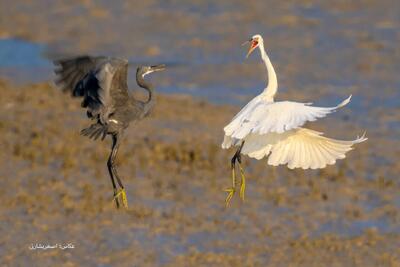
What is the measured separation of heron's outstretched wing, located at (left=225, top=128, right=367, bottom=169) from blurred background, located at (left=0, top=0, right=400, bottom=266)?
2227mm

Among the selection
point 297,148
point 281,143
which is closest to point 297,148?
point 297,148

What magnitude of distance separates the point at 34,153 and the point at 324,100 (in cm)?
504

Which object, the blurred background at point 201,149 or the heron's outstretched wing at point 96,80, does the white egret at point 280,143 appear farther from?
the blurred background at point 201,149

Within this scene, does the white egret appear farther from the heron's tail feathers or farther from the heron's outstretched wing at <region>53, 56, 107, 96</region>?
the heron's outstretched wing at <region>53, 56, 107, 96</region>

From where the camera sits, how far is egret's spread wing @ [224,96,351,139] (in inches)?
377

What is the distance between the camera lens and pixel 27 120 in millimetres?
16438

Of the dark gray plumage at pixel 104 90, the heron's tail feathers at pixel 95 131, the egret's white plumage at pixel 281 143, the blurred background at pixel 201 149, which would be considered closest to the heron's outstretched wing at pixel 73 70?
the dark gray plumage at pixel 104 90

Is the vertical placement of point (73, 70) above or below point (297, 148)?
above

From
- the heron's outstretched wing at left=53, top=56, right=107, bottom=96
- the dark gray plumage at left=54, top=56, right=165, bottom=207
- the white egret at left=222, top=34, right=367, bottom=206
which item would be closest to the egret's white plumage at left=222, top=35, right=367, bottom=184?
the white egret at left=222, top=34, right=367, bottom=206

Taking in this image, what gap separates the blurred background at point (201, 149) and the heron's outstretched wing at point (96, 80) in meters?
2.35

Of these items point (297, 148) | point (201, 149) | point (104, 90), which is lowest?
point (201, 149)

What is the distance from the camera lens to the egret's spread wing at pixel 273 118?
31.4 ft

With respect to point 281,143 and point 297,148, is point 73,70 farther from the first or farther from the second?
point 297,148

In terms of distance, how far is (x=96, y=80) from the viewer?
10688mm
